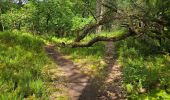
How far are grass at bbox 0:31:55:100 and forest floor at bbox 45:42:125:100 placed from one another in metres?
0.64

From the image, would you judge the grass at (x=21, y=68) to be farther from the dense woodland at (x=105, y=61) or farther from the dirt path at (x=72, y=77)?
the dirt path at (x=72, y=77)

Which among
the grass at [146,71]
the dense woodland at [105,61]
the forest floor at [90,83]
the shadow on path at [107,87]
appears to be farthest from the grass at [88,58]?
the grass at [146,71]

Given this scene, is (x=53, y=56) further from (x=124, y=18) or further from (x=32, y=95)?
(x=32, y=95)

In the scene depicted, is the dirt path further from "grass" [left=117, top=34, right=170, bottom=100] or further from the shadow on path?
"grass" [left=117, top=34, right=170, bottom=100]

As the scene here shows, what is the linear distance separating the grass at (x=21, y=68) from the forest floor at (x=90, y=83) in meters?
0.64

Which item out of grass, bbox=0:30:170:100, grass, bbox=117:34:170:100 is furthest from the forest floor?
grass, bbox=117:34:170:100

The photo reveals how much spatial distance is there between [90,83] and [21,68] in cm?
283

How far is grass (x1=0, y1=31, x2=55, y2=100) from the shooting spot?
8473mm

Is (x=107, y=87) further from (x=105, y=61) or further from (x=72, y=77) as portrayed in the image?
(x=105, y=61)

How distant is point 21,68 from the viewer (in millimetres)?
10852

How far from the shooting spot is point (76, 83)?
10.3m

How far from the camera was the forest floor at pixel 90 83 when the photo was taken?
9140mm

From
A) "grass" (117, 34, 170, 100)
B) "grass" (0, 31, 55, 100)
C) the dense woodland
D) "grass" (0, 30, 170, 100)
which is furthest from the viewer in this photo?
"grass" (117, 34, 170, 100)

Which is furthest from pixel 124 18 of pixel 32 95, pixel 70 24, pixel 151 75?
pixel 70 24
